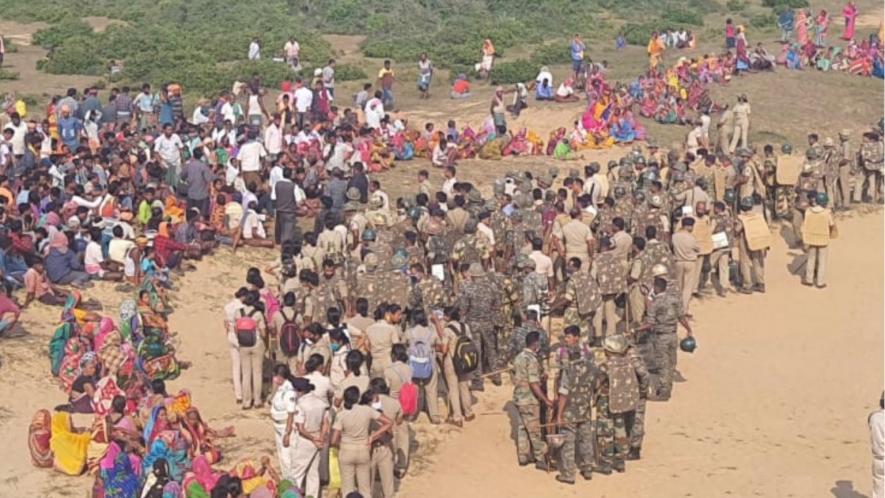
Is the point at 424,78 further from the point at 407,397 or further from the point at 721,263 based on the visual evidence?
the point at 407,397

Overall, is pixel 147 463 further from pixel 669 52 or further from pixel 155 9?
pixel 155 9

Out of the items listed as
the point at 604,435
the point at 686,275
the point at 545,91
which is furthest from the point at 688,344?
the point at 545,91

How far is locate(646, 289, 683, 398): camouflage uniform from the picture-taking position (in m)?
17.0

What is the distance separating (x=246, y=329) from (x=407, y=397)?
2.48m

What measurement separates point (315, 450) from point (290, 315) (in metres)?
2.86

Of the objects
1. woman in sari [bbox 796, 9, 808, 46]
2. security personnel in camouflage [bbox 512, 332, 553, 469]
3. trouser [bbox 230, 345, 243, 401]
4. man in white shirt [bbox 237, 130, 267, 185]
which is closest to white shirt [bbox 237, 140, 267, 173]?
man in white shirt [bbox 237, 130, 267, 185]

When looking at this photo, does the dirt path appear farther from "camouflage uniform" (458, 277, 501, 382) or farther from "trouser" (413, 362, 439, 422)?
"camouflage uniform" (458, 277, 501, 382)

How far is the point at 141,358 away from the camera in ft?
57.3

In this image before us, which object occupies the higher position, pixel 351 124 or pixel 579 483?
pixel 351 124

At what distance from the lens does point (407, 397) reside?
48.6 ft

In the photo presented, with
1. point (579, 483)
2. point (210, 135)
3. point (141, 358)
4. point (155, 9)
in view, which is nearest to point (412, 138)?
point (210, 135)

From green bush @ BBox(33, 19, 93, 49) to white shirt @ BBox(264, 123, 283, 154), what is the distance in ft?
60.2

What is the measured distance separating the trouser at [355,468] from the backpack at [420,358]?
2.01 m

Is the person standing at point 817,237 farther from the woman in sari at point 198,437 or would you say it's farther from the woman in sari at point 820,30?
the woman in sari at point 820,30
